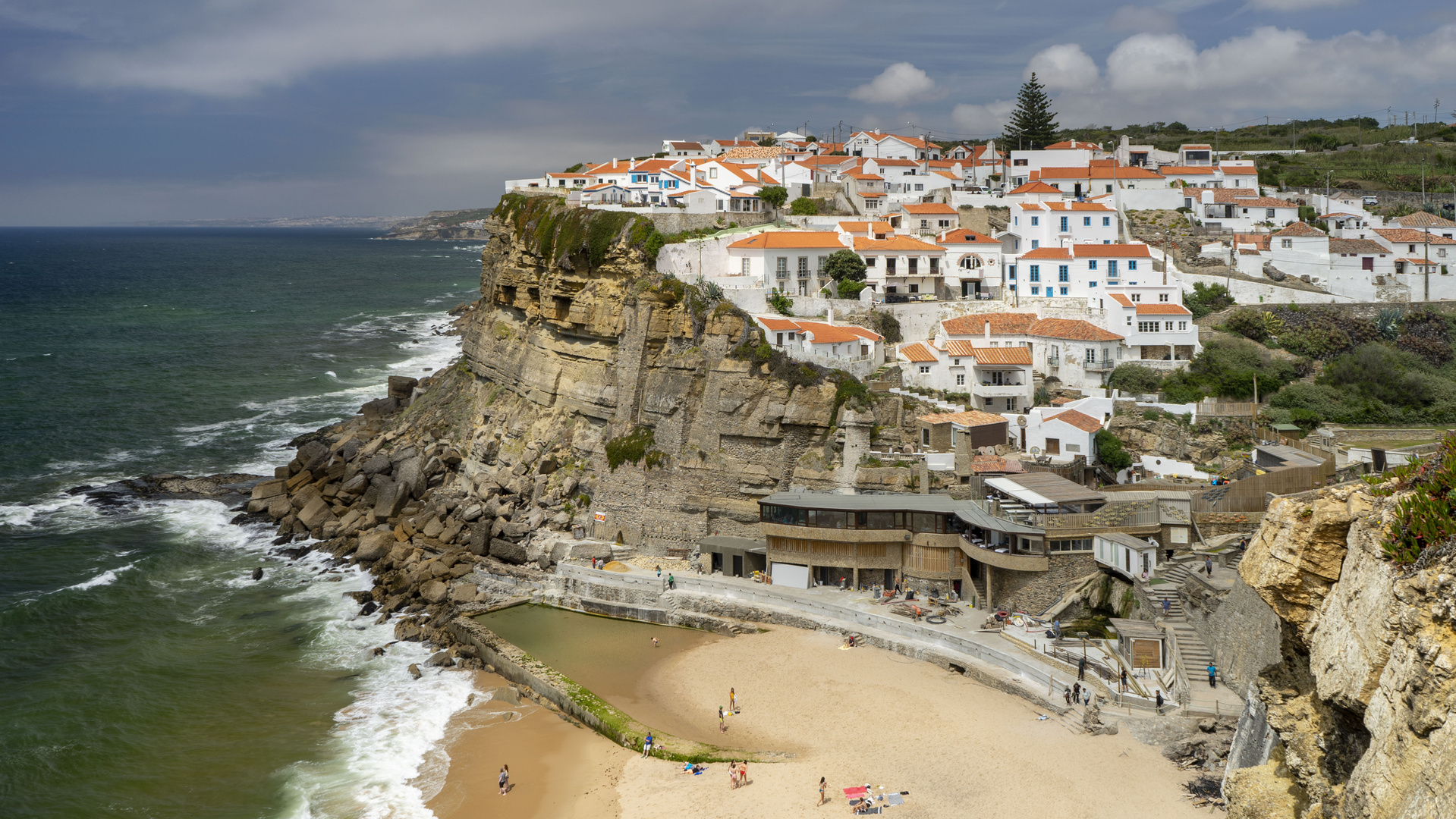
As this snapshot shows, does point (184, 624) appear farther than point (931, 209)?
No

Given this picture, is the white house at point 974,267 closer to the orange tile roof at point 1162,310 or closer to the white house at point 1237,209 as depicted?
the orange tile roof at point 1162,310

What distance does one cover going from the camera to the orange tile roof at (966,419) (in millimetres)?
32625

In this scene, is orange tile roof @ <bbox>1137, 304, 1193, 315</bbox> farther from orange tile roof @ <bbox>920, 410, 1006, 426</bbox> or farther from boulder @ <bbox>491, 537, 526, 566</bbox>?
boulder @ <bbox>491, 537, 526, 566</bbox>

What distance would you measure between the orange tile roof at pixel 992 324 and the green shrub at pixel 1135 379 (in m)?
3.62

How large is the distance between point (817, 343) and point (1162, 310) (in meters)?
13.6

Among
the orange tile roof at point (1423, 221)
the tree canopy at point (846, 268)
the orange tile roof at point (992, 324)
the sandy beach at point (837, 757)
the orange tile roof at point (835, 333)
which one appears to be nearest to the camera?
the sandy beach at point (837, 757)

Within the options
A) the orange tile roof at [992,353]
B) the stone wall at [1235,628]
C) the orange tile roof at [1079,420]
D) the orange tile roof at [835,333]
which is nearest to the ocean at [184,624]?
the orange tile roof at [835,333]

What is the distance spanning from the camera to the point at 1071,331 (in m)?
36.9

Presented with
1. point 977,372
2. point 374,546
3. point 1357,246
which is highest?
point 1357,246

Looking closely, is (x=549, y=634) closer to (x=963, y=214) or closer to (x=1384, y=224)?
(x=963, y=214)

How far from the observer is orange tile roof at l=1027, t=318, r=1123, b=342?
120 ft

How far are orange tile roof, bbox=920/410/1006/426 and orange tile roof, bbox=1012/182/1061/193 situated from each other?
18.4 meters

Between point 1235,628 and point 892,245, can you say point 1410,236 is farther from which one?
point 1235,628

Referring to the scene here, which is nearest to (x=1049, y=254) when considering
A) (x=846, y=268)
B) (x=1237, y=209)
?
(x=846, y=268)
